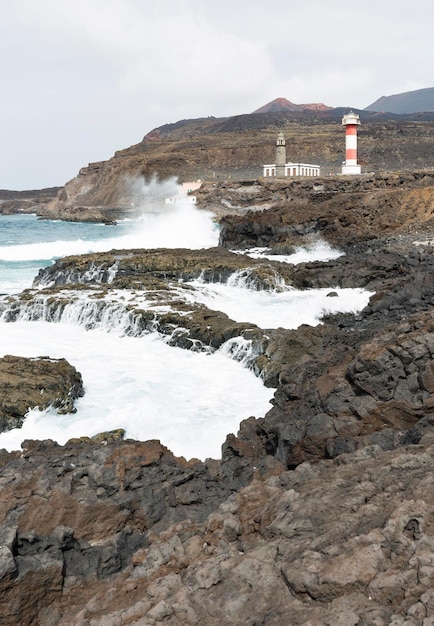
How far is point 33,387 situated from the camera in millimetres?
8836

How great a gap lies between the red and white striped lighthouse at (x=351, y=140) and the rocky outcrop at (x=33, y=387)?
37316 mm

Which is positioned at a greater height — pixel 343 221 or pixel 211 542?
pixel 343 221

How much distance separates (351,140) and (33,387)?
131ft

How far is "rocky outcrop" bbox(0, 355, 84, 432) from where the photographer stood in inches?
327

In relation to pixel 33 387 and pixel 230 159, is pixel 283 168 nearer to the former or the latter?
pixel 230 159

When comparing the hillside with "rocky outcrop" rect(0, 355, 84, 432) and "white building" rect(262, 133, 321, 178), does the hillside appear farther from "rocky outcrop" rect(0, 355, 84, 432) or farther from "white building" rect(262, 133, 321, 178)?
"rocky outcrop" rect(0, 355, 84, 432)

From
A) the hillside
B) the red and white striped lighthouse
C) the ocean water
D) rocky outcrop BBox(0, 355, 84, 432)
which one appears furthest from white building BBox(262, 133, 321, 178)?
rocky outcrop BBox(0, 355, 84, 432)

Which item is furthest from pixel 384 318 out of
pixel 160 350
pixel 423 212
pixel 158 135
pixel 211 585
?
pixel 158 135

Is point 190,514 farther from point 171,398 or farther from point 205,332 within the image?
point 205,332

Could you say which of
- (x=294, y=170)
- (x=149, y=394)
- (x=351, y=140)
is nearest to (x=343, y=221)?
(x=351, y=140)

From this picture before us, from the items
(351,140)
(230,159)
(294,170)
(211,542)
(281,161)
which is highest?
(230,159)

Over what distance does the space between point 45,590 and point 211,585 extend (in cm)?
123

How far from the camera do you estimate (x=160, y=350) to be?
12188 mm

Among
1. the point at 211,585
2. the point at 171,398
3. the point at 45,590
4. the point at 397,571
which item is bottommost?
the point at 171,398
